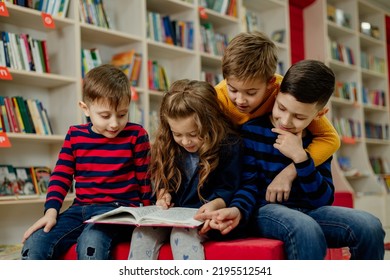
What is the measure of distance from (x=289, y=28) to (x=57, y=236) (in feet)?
11.8

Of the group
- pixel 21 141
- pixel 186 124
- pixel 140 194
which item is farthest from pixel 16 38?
pixel 186 124

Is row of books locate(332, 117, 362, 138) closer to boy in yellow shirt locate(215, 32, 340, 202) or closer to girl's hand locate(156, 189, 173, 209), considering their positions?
boy in yellow shirt locate(215, 32, 340, 202)

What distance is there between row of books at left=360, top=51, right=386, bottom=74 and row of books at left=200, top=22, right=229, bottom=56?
86.3 inches

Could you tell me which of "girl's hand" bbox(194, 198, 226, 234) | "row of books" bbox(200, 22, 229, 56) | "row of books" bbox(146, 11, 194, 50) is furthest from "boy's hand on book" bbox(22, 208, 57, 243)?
"row of books" bbox(200, 22, 229, 56)

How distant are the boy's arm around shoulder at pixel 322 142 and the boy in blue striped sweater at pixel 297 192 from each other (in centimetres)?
3

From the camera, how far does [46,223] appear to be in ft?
4.98

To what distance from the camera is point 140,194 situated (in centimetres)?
174

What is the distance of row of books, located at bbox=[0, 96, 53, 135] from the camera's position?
2596mm

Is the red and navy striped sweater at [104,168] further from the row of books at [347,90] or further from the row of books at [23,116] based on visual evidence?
the row of books at [347,90]

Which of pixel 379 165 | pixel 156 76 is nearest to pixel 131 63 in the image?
pixel 156 76

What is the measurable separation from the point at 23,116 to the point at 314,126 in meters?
1.70

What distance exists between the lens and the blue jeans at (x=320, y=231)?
4.17ft

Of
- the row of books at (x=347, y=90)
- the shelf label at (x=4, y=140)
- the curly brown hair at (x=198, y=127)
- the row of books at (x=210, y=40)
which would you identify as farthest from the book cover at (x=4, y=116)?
the row of books at (x=347, y=90)
